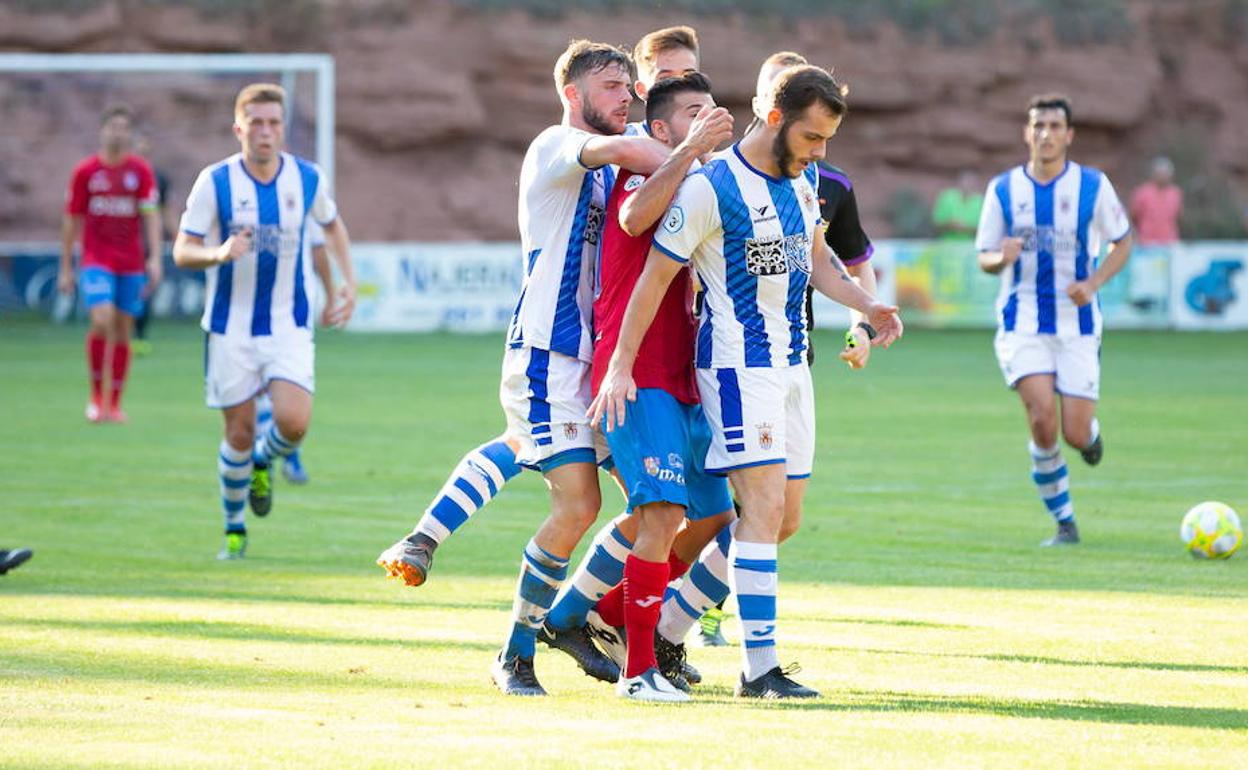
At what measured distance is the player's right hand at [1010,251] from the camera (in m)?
10.8

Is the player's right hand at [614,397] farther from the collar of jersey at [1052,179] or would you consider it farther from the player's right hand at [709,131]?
the collar of jersey at [1052,179]

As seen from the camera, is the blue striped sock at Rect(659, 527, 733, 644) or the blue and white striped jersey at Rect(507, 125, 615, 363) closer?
the blue and white striped jersey at Rect(507, 125, 615, 363)

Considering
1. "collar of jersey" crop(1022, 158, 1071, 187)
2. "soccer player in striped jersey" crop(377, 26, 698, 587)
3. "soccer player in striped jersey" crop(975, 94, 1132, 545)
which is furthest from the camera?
"collar of jersey" crop(1022, 158, 1071, 187)

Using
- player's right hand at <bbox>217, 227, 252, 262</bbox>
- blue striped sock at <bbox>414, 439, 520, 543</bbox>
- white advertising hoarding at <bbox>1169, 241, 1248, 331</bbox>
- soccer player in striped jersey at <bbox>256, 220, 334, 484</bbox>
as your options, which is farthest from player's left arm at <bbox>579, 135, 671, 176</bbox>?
white advertising hoarding at <bbox>1169, 241, 1248, 331</bbox>

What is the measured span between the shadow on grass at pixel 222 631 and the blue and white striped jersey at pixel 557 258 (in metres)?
1.31

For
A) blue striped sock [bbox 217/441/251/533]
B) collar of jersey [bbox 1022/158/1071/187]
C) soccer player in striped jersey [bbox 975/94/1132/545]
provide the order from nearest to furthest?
blue striped sock [bbox 217/441/251/533] → soccer player in striped jersey [bbox 975/94/1132/545] → collar of jersey [bbox 1022/158/1071/187]

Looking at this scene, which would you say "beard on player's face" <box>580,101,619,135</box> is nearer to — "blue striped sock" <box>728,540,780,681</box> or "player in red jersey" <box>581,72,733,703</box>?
"player in red jersey" <box>581,72,733,703</box>

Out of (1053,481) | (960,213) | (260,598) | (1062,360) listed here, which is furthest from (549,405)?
(960,213)

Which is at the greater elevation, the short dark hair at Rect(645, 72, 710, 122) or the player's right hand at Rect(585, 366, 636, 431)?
the short dark hair at Rect(645, 72, 710, 122)

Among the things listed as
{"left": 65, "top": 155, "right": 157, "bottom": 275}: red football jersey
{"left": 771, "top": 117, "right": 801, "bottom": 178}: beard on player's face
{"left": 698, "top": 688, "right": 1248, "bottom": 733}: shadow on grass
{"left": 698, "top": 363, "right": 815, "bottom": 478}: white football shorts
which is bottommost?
{"left": 698, "top": 688, "right": 1248, "bottom": 733}: shadow on grass

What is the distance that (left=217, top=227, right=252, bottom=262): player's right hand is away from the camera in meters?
9.56

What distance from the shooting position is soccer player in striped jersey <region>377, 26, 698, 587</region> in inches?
263

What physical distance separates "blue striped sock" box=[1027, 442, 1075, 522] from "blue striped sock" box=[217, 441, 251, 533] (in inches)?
158

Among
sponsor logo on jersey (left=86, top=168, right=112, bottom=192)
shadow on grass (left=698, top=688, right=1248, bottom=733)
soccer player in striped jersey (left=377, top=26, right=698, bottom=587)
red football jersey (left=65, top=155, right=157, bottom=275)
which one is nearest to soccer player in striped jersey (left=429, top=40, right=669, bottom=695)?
soccer player in striped jersey (left=377, top=26, right=698, bottom=587)
